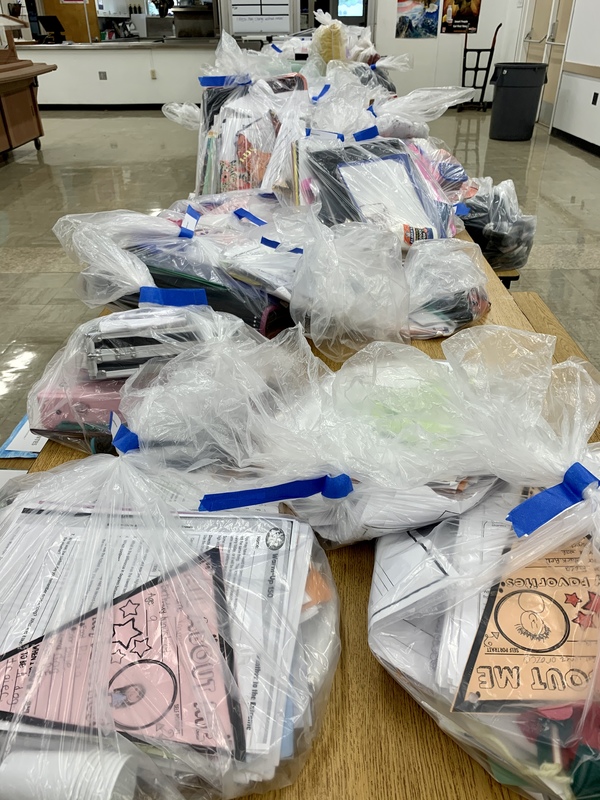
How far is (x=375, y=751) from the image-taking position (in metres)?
0.51

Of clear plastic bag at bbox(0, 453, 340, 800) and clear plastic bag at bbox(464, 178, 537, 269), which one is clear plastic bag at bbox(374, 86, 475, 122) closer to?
clear plastic bag at bbox(464, 178, 537, 269)

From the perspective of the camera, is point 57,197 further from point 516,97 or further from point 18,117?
point 516,97

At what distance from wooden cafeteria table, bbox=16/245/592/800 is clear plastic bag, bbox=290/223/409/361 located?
612 mm

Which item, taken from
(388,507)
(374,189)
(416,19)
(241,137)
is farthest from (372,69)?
(416,19)

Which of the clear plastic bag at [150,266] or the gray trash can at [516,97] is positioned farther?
the gray trash can at [516,97]

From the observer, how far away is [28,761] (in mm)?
427

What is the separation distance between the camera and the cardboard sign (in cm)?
47

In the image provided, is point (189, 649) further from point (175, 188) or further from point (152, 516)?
point (175, 188)

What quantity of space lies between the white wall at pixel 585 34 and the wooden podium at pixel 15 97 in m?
5.22

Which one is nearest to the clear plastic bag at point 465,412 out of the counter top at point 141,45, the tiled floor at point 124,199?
the tiled floor at point 124,199

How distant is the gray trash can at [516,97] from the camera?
5.93 metres

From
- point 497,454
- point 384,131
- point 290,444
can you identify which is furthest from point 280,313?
point 384,131

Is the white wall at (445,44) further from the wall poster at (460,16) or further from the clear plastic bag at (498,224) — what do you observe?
the clear plastic bag at (498,224)

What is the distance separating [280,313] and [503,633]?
31.8 inches
